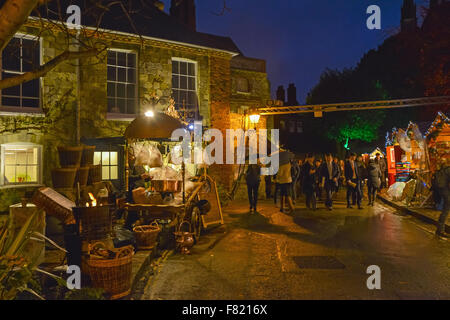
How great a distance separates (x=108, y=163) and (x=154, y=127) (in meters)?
4.97

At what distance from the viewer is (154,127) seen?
9133mm

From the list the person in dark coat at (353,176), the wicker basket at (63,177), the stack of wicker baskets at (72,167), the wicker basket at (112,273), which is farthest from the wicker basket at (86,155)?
the person in dark coat at (353,176)

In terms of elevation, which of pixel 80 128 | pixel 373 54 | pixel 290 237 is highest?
pixel 373 54

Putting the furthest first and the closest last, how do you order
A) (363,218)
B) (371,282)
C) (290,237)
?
1. (363,218)
2. (290,237)
3. (371,282)

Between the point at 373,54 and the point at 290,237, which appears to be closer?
the point at 290,237

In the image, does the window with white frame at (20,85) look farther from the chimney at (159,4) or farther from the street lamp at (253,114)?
the street lamp at (253,114)

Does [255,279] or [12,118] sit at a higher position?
[12,118]

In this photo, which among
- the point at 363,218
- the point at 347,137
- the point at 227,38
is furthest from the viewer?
the point at 347,137

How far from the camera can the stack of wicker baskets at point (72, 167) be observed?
7906mm

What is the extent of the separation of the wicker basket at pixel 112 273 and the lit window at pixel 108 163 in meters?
8.87
